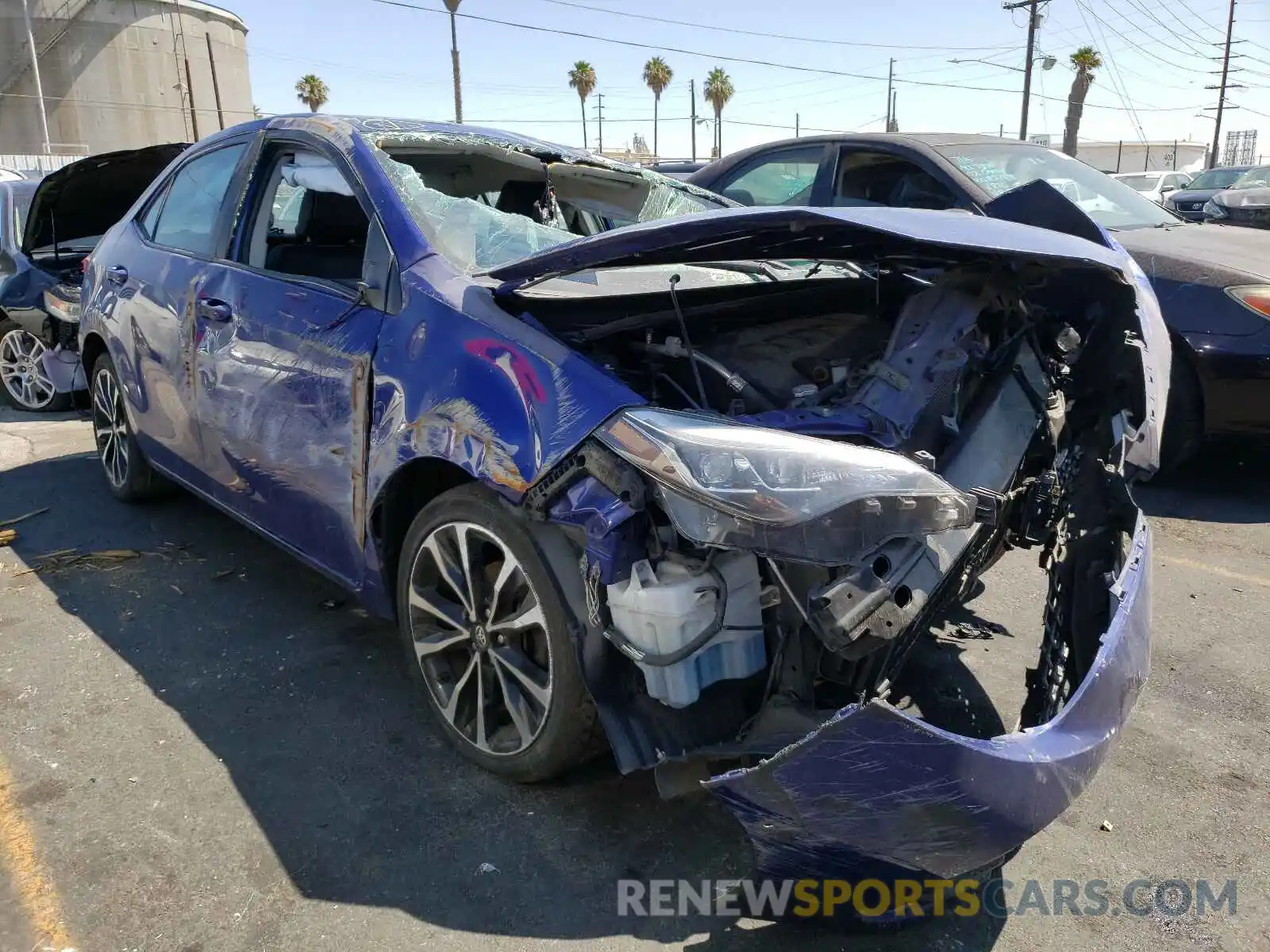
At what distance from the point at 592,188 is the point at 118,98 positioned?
5000 centimetres

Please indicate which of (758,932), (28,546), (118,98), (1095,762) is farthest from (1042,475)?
(118,98)

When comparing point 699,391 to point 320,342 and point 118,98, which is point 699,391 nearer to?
point 320,342

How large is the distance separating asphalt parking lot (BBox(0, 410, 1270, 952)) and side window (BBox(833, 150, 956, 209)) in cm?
267

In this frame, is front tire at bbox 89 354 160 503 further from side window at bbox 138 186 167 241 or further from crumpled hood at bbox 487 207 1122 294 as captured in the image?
crumpled hood at bbox 487 207 1122 294

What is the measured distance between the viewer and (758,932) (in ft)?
6.93

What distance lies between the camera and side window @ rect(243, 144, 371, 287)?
10.8 feet

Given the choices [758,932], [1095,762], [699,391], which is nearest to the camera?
[1095,762]

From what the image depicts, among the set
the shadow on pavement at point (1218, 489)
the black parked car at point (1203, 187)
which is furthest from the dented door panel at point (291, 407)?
the black parked car at point (1203, 187)

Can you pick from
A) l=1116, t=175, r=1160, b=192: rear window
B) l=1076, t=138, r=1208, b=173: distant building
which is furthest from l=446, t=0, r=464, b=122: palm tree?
l=1076, t=138, r=1208, b=173: distant building

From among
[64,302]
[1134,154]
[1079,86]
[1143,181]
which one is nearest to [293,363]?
[64,302]

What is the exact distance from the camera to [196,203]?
404cm

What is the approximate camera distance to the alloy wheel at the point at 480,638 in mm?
2471

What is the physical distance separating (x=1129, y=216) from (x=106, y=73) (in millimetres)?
50102

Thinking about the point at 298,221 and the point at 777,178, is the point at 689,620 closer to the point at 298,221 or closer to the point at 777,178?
the point at 298,221
